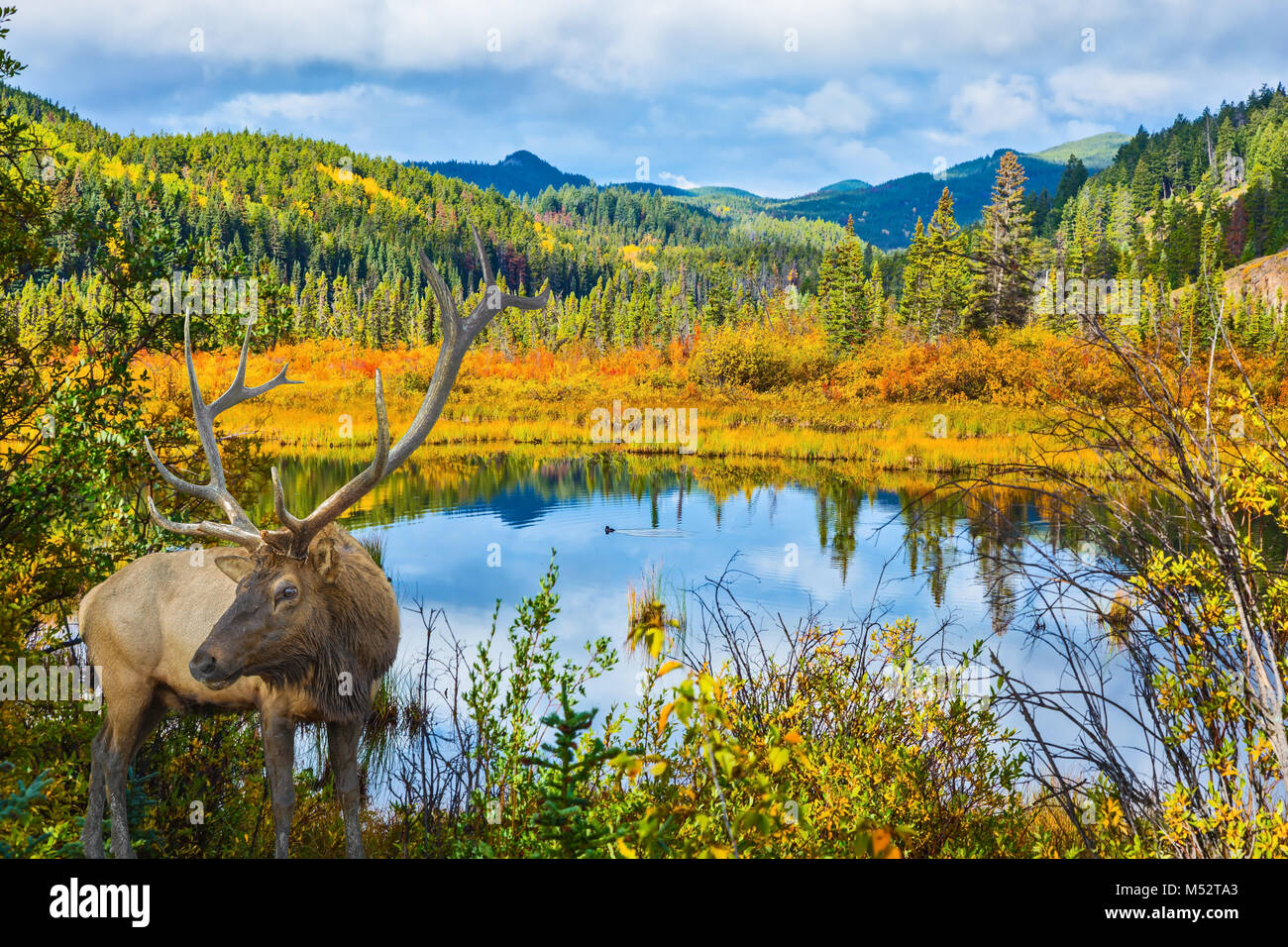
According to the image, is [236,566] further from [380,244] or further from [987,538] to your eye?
[380,244]

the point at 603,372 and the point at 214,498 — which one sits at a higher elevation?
the point at 603,372

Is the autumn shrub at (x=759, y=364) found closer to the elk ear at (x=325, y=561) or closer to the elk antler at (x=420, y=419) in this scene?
the elk antler at (x=420, y=419)

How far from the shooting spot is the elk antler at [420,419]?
138 inches

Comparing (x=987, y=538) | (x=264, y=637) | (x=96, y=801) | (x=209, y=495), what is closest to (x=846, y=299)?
(x=987, y=538)

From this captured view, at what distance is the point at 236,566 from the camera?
354cm

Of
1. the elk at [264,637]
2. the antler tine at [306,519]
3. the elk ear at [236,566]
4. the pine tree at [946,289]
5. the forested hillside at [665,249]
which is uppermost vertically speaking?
the forested hillside at [665,249]

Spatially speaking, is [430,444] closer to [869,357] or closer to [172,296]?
[869,357]

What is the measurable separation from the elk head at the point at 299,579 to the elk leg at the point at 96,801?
0.88 metres

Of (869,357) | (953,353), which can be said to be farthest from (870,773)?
(869,357)

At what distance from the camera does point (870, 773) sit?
3488mm

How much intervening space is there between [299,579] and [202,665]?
0.51 meters

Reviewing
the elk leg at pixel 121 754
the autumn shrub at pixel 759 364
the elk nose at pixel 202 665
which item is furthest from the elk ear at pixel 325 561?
the autumn shrub at pixel 759 364
